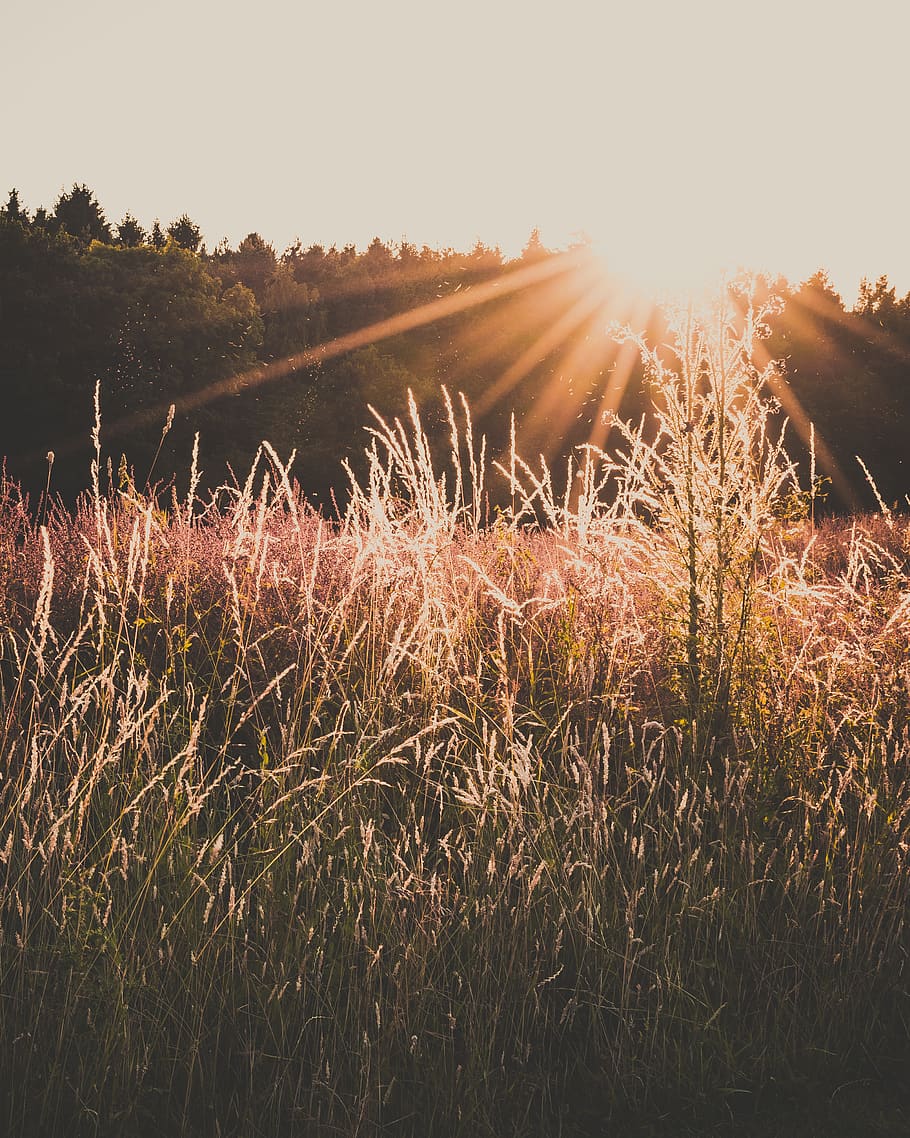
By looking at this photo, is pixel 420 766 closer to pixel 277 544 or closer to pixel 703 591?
pixel 703 591

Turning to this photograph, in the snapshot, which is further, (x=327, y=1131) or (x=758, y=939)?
(x=758, y=939)

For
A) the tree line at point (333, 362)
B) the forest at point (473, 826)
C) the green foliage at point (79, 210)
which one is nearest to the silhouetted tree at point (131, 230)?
the green foliage at point (79, 210)

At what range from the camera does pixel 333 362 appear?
23.7 m

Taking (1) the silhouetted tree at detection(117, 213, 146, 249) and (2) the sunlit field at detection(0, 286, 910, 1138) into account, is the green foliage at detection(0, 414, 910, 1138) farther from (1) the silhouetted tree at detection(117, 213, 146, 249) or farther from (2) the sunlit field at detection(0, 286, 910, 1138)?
(1) the silhouetted tree at detection(117, 213, 146, 249)

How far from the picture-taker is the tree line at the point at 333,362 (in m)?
19.7

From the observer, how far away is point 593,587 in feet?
11.2

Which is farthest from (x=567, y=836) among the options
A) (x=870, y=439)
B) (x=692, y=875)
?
(x=870, y=439)

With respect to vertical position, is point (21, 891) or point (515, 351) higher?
point (515, 351)

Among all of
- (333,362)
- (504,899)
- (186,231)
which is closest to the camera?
(504,899)

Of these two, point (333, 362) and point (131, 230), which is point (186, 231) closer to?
point (131, 230)

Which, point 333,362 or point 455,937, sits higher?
point 333,362

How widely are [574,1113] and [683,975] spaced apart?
18.8 inches

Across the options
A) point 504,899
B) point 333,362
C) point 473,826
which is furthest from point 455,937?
point 333,362

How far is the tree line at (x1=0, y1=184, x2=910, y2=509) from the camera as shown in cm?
1972
